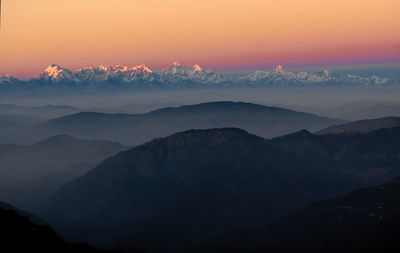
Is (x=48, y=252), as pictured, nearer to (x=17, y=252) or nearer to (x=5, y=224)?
(x=17, y=252)

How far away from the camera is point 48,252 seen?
596 feet

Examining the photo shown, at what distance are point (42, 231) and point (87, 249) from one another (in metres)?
21.9

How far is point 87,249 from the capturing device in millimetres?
198500

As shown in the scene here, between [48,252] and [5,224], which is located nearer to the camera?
[48,252]

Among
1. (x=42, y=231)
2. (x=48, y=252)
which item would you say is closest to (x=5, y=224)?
(x=42, y=231)

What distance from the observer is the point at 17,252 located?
577ft

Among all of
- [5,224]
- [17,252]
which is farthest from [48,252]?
[5,224]

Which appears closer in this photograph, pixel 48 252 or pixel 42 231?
pixel 48 252

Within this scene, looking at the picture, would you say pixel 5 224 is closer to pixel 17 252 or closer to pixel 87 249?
pixel 17 252

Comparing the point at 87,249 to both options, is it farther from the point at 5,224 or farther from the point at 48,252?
the point at 5,224

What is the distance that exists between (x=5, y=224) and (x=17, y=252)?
24758 millimetres

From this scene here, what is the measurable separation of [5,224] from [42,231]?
16.1 metres

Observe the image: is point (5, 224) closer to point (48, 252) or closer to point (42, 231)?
point (42, 231)

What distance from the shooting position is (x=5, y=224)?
7697 inches
